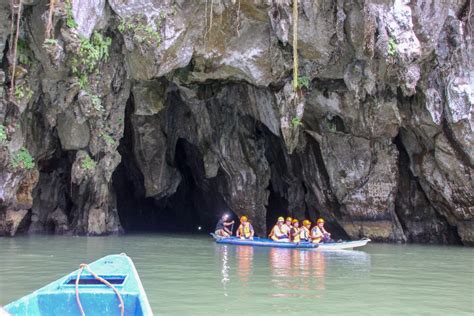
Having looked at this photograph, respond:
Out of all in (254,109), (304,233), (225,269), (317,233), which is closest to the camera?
(225,269)

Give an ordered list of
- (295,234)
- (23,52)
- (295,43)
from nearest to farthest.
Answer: (295,43), (23,52), (295,234)

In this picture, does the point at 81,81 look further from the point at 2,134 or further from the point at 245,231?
the point at 245,231

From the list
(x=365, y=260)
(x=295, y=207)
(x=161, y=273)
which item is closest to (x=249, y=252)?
(x=365, y=260)

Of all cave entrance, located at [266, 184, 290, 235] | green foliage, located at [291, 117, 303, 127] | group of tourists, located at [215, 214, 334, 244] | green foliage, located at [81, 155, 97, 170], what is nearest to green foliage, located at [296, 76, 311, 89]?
green foliage, located at [291, 117, 303, 127]

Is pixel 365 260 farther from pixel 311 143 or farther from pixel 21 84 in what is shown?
pixel 21 84

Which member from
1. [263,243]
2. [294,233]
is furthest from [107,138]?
[294,233]

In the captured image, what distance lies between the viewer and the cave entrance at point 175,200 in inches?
964

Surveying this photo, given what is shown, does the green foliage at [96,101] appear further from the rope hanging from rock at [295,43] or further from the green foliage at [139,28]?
the rope hanging from rock at [295,43]

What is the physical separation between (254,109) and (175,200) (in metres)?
13.1

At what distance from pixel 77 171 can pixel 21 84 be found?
386 cm

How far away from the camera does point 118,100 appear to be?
16703 millimetres

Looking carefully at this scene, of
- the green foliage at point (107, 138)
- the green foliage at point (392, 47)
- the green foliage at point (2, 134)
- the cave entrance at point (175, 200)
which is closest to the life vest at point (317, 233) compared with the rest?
the green foliage at point (392, 47)

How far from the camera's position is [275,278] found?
8.82 m

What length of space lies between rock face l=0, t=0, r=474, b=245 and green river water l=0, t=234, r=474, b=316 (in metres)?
3.86
